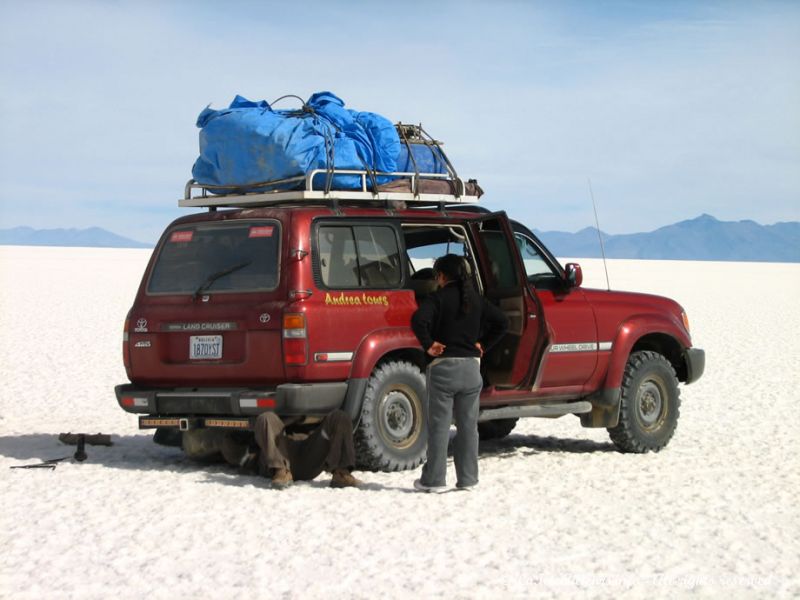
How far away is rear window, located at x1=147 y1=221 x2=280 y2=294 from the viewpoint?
902 cm

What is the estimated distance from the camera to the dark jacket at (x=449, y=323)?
28.2ft

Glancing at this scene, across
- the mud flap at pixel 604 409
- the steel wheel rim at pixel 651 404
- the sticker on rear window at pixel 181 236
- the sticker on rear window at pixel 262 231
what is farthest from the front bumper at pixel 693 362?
the sticker on rear window at pixel 181 236

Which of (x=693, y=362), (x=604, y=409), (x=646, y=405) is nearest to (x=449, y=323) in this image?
(x=604, y=409)

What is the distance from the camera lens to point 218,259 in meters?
9.31

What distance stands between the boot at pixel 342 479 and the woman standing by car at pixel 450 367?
1.55ft

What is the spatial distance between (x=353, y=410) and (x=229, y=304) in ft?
3.82

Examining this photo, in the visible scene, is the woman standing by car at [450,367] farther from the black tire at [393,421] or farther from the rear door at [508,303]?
the rear door at [508,303]

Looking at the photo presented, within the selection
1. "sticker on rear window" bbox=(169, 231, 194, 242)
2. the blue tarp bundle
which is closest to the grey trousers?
the blue tarp bundle

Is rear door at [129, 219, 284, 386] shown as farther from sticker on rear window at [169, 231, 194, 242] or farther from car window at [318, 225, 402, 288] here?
car window at [318, 225, 402, 288]

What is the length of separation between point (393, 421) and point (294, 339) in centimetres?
116

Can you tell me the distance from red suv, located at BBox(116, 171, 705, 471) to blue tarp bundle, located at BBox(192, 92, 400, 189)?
0.68 ft

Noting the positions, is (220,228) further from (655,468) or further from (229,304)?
(655,468)

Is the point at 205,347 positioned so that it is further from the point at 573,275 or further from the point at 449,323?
the point at 573,275

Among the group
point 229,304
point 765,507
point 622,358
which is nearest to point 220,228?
point 229,304
